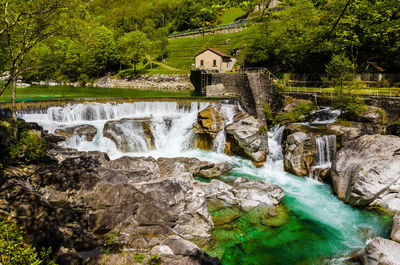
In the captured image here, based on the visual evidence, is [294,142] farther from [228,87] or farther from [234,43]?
[234,43]

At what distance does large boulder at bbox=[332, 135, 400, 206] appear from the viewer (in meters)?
13.3

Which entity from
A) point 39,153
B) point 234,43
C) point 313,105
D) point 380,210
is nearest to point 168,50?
point 234,43

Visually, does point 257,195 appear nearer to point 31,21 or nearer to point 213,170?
point 213,170

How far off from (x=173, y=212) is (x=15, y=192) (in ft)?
21.2

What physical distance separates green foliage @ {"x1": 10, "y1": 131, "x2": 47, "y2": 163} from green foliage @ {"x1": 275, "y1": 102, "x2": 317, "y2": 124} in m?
19.7

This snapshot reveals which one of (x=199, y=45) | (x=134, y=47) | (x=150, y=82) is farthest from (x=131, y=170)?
(x=199, y=45)

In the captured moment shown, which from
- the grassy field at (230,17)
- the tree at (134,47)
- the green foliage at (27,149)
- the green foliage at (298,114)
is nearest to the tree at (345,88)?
the green foliage at (298,114)

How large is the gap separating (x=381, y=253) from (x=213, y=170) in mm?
10950

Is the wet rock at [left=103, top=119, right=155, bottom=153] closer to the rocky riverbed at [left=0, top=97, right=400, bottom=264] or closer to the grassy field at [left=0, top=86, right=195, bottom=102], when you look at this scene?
the rocky riverbed at [left=0, top=97, right=400, bottom=264]

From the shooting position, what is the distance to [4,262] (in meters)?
4.67

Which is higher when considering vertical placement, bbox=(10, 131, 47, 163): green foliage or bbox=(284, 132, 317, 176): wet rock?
bbox=(10, 131, 47, 163): green foliage

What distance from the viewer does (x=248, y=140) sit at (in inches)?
802

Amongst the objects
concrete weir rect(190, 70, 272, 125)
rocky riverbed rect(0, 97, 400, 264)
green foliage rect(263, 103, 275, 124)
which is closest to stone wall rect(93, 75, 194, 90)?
concrete weir rect(190, 70, 272, 125)

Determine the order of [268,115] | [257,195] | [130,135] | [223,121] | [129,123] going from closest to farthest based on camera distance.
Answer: [257,195], [130,135], [129,123], [223,121], [268,115]
